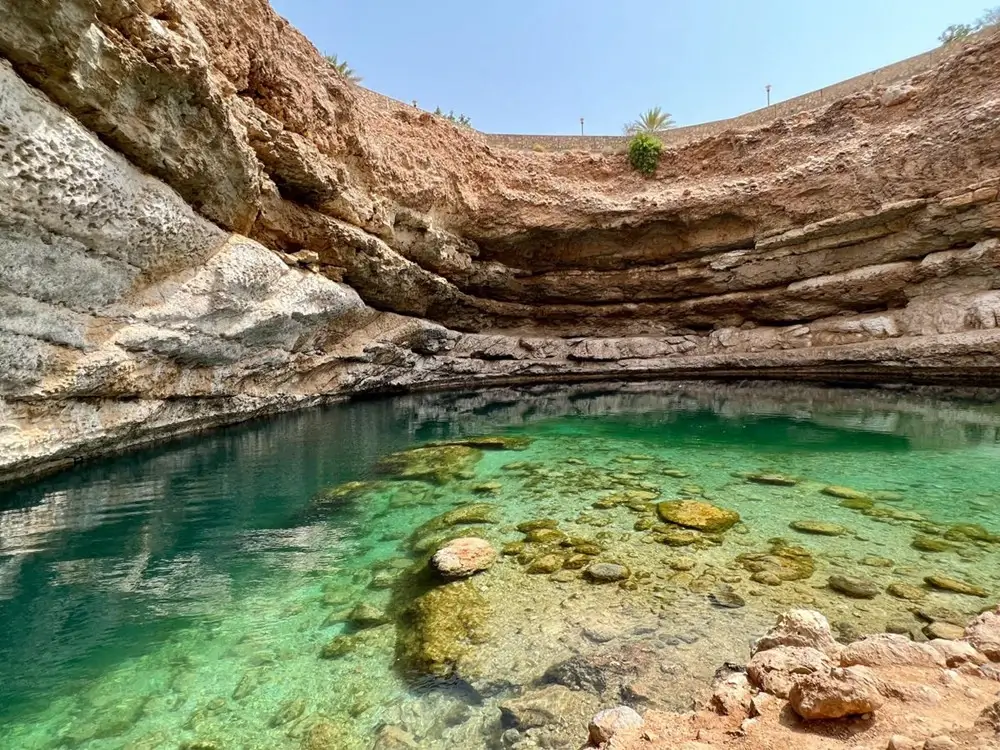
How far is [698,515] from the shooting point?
21.9 ft

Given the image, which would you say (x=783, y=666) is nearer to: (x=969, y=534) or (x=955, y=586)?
(x=955, y=586)

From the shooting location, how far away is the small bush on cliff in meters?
22.3

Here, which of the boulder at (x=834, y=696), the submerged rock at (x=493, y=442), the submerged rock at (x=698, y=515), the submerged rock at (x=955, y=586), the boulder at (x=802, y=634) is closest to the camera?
the boulder at (x=834, y=696)

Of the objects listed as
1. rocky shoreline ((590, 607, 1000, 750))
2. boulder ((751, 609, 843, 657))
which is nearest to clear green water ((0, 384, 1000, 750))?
boulder ((751, 609, 843, 657))

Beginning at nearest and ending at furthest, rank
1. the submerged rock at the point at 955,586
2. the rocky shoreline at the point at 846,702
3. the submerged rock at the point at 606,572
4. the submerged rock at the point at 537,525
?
the rocky shoreline at the point at 846,702, the submerged rock at the point at 955,586, the submerged rock at the point at 606,572, the submerged rock at the point at 537,525

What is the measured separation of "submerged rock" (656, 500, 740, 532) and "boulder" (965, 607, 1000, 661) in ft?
10.2

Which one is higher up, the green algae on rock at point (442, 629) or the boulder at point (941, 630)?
the boulder at point (941, 630)

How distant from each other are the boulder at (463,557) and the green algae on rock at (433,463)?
304 centimetres

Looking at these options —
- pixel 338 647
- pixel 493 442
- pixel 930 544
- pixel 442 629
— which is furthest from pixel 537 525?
pixel 493 442

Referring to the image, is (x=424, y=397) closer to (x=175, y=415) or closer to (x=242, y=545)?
(x=175, y=415)

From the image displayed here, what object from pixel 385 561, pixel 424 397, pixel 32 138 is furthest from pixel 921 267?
pixel 32 138

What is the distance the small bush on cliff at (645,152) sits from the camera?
2228 cm

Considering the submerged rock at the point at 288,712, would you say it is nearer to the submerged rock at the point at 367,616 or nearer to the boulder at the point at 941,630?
the submerged rock at the point at 367,616

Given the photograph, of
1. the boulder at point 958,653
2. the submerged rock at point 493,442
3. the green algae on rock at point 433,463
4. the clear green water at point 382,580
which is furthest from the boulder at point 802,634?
the submerged rock at point 493,442
